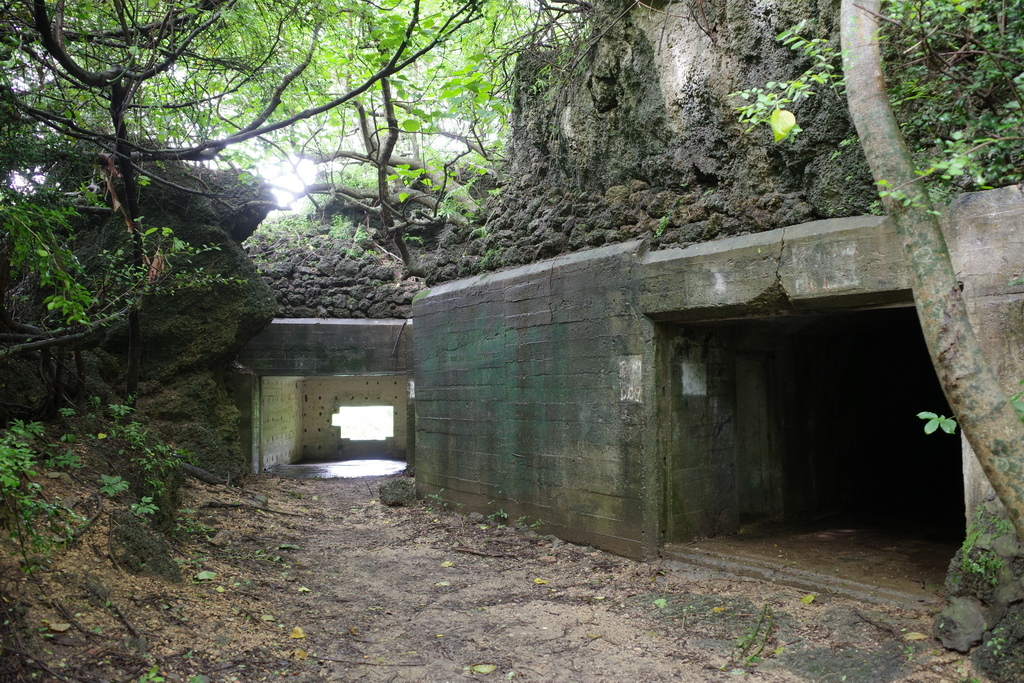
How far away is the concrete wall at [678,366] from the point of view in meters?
3.79

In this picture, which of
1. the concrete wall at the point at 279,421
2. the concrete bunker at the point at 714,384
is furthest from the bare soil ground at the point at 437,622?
the concrete wall at the point at 279,421

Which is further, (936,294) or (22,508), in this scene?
(22,508)

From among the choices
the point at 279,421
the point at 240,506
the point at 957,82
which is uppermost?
the point at 957,82

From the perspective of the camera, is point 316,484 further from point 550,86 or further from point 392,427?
point 550,86

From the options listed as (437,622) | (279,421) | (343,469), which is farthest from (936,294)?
(279,421)

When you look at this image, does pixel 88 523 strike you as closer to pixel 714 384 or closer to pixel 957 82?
pixel 714 384

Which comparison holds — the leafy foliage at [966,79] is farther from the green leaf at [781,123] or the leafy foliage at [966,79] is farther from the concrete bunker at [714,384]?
the green leaf at [781,123]

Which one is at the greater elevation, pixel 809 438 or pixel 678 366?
pixel 678 366

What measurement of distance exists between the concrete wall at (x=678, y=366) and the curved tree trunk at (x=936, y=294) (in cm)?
121

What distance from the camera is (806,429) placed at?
6023 mm

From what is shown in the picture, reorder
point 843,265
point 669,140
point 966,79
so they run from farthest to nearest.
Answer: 1. point 669,140
2. point 843,265
3. point 966,79

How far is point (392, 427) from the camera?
15.1 metres

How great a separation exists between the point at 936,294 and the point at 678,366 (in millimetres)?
2592

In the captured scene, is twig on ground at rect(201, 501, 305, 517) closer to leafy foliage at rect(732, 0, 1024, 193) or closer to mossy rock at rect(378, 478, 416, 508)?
mossy rock at rect(378, 478, 416, 508)
